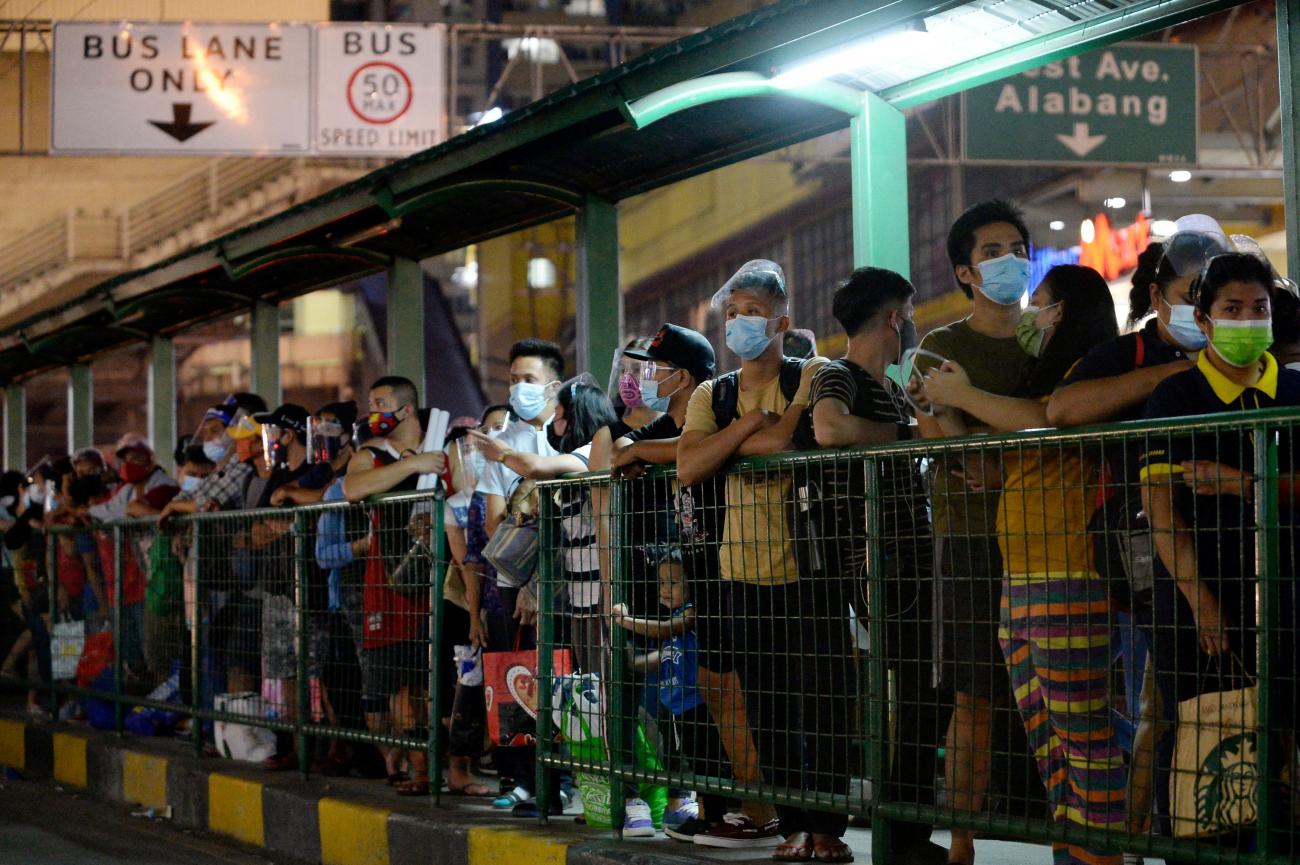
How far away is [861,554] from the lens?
507cm

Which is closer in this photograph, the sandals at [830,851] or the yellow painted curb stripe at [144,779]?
the sandals at [830,851]

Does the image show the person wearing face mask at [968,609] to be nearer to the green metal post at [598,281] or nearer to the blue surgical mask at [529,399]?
the blue surgical mask at [529,399]

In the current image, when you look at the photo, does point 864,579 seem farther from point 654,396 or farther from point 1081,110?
point 1081,110

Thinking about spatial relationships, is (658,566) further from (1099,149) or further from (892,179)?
(1099,149)

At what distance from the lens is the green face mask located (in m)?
4.18

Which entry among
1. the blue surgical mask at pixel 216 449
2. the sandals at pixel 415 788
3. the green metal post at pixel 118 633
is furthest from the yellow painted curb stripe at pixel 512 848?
the green metal post at pixel 118 633

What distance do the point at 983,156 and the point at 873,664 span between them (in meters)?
11.7

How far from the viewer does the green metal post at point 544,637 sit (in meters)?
6.37

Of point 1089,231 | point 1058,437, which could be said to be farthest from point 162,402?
point 1089,231

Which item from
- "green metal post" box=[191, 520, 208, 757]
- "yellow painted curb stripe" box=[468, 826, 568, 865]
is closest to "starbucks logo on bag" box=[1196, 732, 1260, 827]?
"yellow painted curb stripe" box=[468, 826, 568, 865]

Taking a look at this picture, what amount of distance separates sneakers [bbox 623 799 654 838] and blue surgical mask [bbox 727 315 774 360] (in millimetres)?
1744

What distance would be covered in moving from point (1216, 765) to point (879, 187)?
388cm

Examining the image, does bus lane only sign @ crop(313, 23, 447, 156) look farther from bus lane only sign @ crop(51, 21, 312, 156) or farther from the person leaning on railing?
the person leaning on railing

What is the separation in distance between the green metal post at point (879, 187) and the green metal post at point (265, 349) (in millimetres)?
5817
